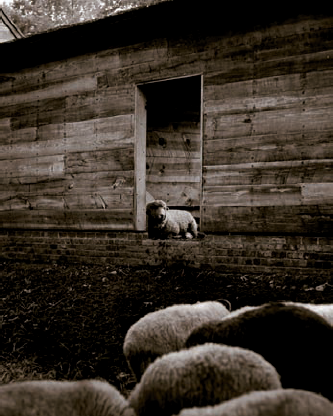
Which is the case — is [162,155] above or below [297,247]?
above

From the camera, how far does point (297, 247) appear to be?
792 centimetres

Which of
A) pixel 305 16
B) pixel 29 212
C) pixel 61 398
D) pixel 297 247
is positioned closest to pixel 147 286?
pixel 297 247

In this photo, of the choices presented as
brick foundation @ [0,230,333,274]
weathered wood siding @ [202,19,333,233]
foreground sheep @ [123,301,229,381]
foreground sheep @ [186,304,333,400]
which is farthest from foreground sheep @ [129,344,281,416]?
weathered wood siding @ [202,19,333,233]

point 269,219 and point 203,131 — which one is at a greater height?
point 203,131

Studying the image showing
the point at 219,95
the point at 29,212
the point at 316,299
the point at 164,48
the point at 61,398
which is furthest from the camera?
the point at 29,212

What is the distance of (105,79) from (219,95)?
7.84 ft

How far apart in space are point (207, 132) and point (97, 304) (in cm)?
320

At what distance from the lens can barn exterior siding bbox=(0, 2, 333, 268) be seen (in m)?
7.93

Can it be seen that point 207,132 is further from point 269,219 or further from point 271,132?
point 269,219

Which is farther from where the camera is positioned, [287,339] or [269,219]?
[269,219]

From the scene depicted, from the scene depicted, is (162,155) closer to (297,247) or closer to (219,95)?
(219,95)

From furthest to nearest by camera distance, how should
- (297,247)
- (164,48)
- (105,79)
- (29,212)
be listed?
(29,212)
(105,79)
(164,48)
(297,247)

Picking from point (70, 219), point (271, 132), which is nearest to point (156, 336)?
point (271, 132)

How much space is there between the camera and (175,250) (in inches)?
353
